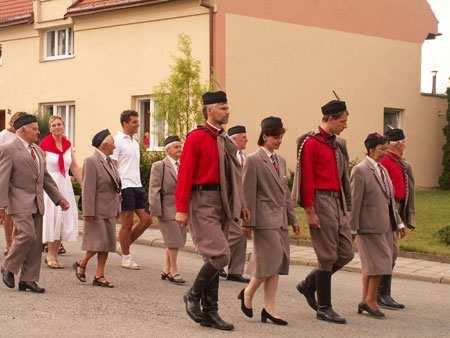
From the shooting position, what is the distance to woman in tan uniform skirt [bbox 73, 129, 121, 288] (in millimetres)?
11078

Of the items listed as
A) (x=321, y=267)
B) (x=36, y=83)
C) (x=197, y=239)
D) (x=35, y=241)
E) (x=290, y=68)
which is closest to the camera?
(x=197, y=239)

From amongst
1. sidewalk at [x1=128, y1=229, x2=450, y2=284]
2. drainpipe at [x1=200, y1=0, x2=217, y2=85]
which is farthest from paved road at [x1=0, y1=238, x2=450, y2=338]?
drainpipe at [x1=200, y1=0, x2=217, y2=85]

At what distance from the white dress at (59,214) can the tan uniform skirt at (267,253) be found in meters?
4.30

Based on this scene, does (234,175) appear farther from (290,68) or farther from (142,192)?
(290,68)

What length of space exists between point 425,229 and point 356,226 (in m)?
8.58

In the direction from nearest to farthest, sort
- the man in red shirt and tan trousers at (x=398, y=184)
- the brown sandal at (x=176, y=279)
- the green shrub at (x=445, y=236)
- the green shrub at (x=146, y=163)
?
1. the man in red shirt and tan trousers at (x=398, y=184)
2. the brown sandal at (x=176, y=279)
3. the green shrub at (x=445, y=236)
4. the green shrub at (x=146, y=163)

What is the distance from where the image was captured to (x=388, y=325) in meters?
9.19

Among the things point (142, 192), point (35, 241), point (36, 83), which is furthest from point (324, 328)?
point (36, 83)

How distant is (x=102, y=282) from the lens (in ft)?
36.1

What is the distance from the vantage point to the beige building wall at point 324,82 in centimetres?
2672

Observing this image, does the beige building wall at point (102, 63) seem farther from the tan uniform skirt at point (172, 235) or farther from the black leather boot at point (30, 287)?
the black leather boot at point (30, 287)

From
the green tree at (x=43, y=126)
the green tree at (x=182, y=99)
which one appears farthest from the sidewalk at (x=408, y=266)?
the green tree at (x=43, y=126)

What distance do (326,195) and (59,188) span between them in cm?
480

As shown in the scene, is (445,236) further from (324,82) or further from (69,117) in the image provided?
(69,117)
